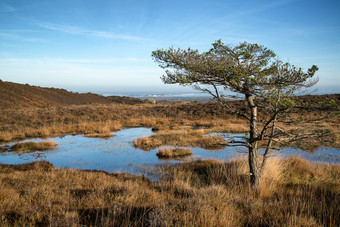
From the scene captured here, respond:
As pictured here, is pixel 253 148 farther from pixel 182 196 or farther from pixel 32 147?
pixel 32 147

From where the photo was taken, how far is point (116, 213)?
433 cm

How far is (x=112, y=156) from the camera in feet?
40.4

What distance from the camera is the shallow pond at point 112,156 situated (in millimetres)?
10508

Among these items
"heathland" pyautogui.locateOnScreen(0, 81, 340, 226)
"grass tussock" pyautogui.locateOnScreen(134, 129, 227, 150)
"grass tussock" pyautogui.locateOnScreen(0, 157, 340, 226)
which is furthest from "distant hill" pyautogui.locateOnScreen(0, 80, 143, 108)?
"grass tussock" pyautogui.locateOnScreen(0, 157, 340, 226)

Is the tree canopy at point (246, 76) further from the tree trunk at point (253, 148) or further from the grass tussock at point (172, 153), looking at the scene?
the grass tussock at point (172, 153)

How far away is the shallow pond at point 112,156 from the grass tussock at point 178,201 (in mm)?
1915

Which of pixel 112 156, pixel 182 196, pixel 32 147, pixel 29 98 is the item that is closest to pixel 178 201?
pixel 182 196

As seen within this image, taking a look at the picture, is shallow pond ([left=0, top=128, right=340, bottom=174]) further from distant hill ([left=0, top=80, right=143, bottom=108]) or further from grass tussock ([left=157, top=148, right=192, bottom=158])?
distant hill ([left=0, top=80, right=143, bottom=108])

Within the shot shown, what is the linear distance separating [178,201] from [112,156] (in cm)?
819

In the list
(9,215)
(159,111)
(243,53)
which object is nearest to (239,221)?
(243,53)

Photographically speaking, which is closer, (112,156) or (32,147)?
(112,156)

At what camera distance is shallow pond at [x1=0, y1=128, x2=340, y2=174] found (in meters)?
10.5

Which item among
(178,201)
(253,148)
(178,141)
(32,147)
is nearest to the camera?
(178,201)

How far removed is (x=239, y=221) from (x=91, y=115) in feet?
91.5
